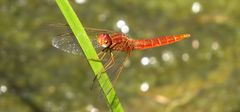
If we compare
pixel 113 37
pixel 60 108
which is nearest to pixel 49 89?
pixel 60 108

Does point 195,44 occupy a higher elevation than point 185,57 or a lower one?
higher

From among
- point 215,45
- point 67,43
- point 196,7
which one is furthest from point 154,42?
point 196,7

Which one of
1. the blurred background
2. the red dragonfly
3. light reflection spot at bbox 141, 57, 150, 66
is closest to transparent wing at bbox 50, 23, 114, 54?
the red dragonfly

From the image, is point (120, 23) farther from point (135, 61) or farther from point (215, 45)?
point (215, 45)

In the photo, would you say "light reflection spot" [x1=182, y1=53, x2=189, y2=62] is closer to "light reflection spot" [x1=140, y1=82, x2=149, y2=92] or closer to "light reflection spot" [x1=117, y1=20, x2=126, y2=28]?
"light reflection spot" [x1=140, y1=82, x2=149, y2=92]

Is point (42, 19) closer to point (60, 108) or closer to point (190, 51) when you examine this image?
point (60, 108)

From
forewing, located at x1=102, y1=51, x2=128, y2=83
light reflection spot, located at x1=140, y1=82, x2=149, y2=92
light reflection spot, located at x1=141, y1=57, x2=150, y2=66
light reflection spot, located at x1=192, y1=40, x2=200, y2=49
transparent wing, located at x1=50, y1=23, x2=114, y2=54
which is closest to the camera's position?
transparent wing, located at x1=50, y1=23, x2=114, y2=54

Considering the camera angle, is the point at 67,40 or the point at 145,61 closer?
the point at 67,40
